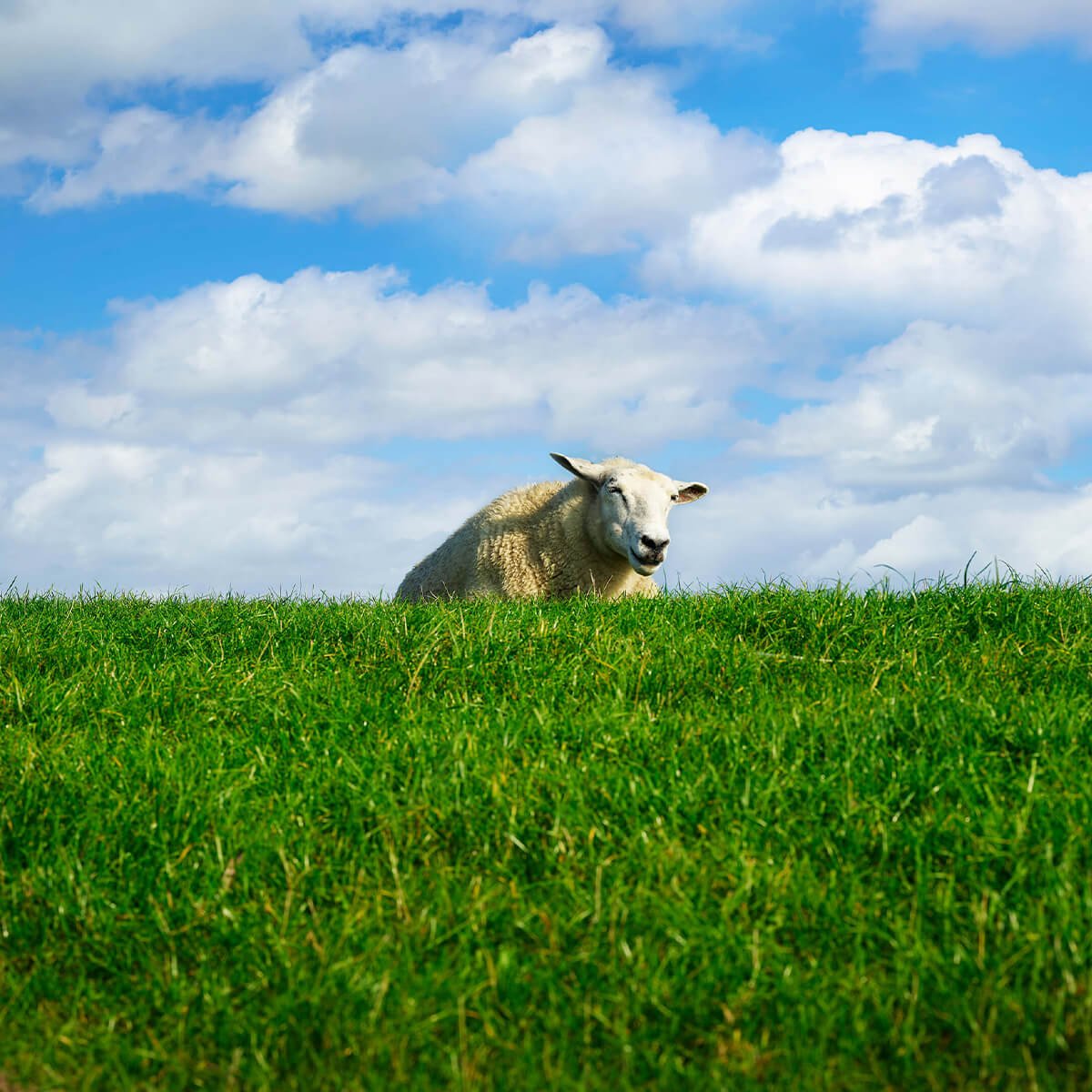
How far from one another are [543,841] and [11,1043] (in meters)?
2.05

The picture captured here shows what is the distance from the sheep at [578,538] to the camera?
11656 millimetres

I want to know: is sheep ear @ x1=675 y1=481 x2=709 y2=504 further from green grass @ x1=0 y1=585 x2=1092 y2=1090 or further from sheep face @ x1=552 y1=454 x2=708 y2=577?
green grass @ x1=0 y1=585 x2=1092 y2=1090

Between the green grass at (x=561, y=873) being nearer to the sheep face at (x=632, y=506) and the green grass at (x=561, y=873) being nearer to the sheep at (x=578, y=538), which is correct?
the sheep face at (x=632, y=506)

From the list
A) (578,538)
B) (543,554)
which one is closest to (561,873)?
(578,538)

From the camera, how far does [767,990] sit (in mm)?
3832

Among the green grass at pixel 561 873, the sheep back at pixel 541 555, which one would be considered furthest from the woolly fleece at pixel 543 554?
the green grass at pixel 561 873

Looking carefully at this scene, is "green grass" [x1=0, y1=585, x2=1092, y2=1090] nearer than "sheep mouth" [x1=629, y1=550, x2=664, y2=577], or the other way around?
"green grass" [x1=0, y1=585, x2=1092, y2=1090]

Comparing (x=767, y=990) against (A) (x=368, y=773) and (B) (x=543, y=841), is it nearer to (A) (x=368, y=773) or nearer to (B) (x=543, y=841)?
(B) (x=543, y=841)

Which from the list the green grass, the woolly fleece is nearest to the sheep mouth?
the woolly fleece

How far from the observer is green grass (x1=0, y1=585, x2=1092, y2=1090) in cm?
368

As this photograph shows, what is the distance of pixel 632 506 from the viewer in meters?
11.7

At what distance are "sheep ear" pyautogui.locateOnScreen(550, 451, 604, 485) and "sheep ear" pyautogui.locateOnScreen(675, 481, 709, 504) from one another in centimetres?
110

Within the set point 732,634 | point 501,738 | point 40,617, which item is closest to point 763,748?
point 501,738

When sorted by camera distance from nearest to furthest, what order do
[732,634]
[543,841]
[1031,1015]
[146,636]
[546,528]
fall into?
[1031,1015]
[543,841]
[732,634]
[146,636]
[546,528]
